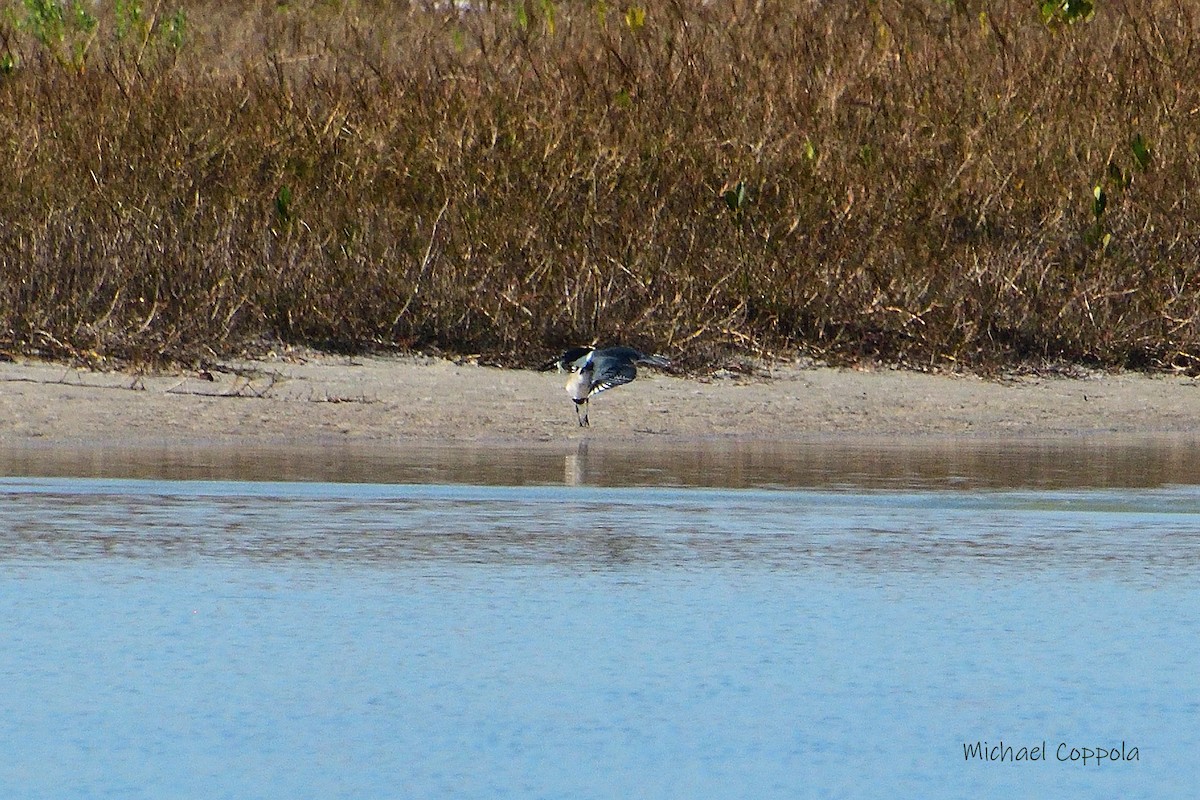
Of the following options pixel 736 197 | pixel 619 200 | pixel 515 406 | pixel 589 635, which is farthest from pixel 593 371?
pixel 589 635

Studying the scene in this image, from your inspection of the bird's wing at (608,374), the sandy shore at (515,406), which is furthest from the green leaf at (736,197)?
the bird's wing at (608,374)

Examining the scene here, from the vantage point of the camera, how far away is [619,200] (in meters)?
11.0

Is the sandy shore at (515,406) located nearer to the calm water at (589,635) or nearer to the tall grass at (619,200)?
the tall grass at (619,200)

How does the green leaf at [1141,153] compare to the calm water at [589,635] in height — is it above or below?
above

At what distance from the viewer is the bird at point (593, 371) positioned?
8.61 m

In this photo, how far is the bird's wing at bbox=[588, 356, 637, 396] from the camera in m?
8.65

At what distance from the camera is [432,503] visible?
21.3 feet

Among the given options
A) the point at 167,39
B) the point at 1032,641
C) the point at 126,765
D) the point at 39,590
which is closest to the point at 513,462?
the point at 39,590

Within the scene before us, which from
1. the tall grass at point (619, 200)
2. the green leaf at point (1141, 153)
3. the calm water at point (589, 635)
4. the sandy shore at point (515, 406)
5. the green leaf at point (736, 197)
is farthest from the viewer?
the green leaf at point (1141, 153)

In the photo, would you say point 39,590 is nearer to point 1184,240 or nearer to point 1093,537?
point 1093,537

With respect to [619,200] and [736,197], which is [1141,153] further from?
[619,200]

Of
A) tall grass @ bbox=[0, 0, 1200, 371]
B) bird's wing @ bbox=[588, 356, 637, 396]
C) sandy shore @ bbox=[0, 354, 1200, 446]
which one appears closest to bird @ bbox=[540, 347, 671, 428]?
bird's wing @ bbox=[588, 356, 637, 396]

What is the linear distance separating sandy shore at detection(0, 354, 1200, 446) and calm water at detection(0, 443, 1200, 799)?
55.3 inches

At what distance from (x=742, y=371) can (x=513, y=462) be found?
2.53 m
